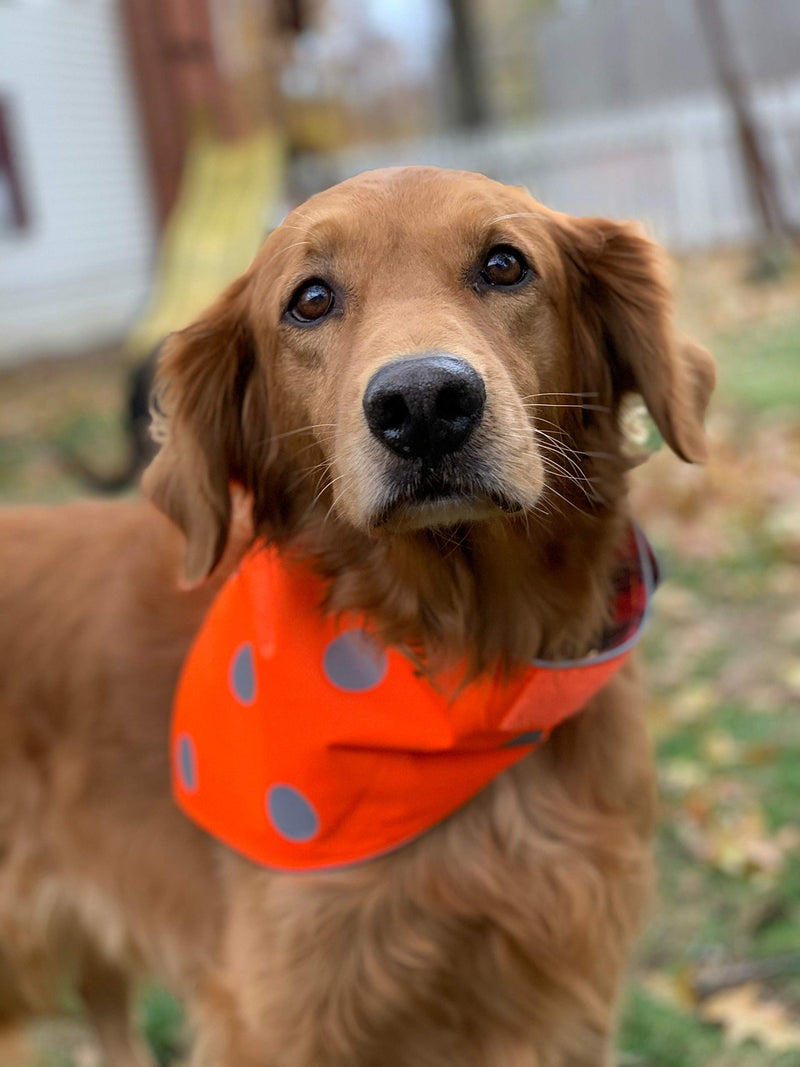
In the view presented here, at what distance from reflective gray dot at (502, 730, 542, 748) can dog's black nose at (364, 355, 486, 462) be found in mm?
607

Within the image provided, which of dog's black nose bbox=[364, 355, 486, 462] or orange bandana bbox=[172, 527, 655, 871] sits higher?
dog's black nose bbox=[364, 355, 486, 462]

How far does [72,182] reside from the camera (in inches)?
535

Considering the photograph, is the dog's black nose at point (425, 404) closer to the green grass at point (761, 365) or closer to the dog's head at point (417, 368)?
the dog's head at point (417, 368)

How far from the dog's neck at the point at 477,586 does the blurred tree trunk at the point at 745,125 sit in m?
8.89

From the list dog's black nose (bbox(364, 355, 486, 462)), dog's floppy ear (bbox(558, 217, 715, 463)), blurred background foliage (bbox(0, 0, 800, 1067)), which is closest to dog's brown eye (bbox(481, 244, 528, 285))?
dog's floppy ear (bbox(558, 217, 715, 463))

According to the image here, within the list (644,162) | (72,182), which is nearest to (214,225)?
(72,182)

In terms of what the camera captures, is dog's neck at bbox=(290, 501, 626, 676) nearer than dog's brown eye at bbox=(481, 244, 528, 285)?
No

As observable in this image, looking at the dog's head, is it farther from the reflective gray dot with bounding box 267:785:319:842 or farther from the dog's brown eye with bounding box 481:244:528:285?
the reflective gray dot with bounding box 267:785:319:842

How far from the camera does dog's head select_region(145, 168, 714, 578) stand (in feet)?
5.37

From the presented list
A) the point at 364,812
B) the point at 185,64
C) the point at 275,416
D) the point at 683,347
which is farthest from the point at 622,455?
the point at 185,64

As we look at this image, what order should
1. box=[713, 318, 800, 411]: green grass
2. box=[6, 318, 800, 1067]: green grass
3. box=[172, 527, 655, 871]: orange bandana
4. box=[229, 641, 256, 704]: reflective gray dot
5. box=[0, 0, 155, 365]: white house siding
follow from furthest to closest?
box=[0, 0, 155, 365]: white house siding → box=[713, 318, 800, 411]: green grass → box=[6, 318, 800, 1067]: green grass → box=[229, 641, 256, 704]: reflective gray dot → box=[172, 527, 655, 871]: orange bandana

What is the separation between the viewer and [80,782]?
240cm

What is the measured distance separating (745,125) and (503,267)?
895 cm

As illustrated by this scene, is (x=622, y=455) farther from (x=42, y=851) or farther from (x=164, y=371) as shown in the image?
(x=42, y=851)
